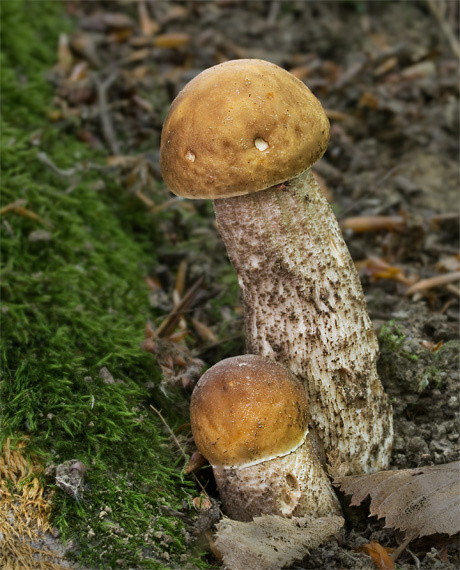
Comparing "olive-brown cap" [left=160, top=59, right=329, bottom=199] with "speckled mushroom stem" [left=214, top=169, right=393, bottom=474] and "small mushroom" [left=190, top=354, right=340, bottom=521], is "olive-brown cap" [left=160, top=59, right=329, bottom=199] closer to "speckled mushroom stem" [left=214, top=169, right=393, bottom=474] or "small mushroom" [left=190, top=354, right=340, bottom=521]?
"speckled mushroom stem" [left=214, top=169, right=393, bottom=474]

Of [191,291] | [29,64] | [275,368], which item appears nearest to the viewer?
[275,368]

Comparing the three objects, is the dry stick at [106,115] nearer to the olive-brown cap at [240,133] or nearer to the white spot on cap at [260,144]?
the olive-brown cap at [240,133]

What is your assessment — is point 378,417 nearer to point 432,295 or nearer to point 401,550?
point 401,550

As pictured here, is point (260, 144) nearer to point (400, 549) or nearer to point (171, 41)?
point (400, 549)

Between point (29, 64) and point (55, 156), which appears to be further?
point (29, 64)

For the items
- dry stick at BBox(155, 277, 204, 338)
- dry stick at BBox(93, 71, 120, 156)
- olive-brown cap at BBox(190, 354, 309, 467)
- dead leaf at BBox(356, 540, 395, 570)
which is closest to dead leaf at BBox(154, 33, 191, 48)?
dry stick at BBox(93, 71, 120, 156)

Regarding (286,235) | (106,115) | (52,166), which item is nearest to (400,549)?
(286,235)

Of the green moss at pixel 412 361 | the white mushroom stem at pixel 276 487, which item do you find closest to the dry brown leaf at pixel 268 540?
the white mushroom stem at pixel 276 487

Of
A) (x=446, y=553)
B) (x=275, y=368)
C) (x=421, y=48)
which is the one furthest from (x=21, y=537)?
(x=421, y=48)
